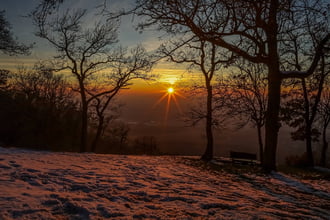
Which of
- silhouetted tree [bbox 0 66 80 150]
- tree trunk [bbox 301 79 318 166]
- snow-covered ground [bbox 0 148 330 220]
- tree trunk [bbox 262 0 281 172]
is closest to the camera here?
snow-covered ground [bbox 0 148 330 220]

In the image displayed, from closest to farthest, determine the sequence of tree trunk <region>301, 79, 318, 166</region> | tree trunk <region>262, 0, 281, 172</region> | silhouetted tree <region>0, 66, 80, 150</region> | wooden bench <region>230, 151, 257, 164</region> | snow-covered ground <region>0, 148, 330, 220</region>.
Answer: snow-covered ground <region>0, 148, 330, 220</region>, tree trunk <region>262, 0, 281, 172</region>, wooden bench <region>230, 151, 257, 164</region>, tree trunk <region>301, 79, 318, 166</region>, silhouetted tree <region>0, 66, 80, 150</region>

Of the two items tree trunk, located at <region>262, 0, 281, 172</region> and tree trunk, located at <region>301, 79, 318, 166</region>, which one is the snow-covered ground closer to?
tree trunk, located at <region>262, 0, 281, 172</region>

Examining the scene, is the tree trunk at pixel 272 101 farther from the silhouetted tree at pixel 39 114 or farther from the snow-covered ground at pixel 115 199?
the silhouetted tree at pixel 39 114

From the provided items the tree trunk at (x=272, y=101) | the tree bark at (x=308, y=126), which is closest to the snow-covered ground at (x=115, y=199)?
the tree trunk at (x=272, y=101)

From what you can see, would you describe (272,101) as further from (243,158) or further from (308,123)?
(308,123)

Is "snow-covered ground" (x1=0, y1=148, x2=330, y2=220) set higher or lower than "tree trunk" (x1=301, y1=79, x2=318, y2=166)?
lower

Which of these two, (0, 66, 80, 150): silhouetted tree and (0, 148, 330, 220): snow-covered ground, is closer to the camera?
(0, 148, 330, 220): snow-covered ground

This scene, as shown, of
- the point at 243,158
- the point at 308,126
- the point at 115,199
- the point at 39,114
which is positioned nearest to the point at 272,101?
the point at 243,158

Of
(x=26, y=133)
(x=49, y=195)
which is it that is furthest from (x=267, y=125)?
(x=26, y=133)

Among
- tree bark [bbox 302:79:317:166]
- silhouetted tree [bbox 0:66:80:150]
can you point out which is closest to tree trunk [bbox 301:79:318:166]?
tree bark [bbox 302:79:317:166]

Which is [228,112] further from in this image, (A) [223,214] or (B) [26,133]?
(B) [26,133]

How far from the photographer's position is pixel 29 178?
15.9 feet

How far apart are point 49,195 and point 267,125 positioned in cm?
969

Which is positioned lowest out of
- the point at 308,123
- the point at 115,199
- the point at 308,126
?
the point at 115,199
